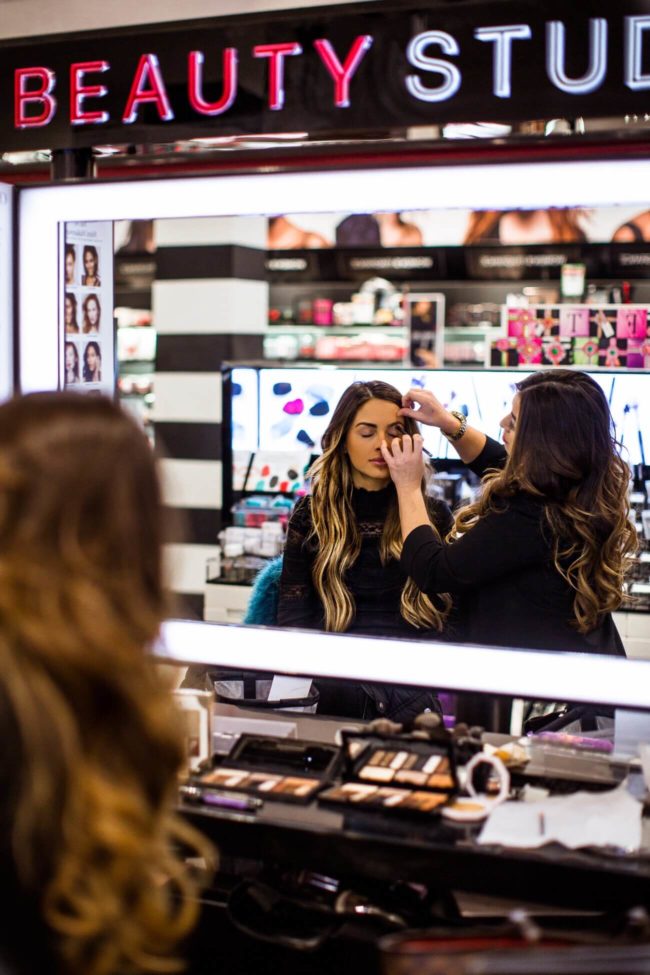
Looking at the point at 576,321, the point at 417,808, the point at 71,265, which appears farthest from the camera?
the point at 576,321

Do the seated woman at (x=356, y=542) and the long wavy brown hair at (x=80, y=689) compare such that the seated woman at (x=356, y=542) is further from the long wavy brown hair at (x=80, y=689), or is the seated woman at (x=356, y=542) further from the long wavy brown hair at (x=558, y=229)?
the long wavy brown hair at (x=558, y=229)

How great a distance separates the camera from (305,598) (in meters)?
2.79

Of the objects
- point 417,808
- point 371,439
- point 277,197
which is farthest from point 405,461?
point 417,808

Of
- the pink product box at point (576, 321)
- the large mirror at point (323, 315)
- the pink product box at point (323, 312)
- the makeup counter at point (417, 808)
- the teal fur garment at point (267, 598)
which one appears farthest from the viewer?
the pink product box at point (323, 312)

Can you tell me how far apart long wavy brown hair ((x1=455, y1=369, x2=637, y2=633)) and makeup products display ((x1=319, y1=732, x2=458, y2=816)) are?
605mm

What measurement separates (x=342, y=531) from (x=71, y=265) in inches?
36.6

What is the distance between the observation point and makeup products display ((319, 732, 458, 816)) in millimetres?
1780

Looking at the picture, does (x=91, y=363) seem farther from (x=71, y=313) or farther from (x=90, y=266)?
(x=90, y=266)

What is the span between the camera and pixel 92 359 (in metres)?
2.56

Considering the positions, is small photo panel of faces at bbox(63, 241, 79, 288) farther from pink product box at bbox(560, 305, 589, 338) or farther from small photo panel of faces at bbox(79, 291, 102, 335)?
pink product box at bbox(560, 305, 589, 338)

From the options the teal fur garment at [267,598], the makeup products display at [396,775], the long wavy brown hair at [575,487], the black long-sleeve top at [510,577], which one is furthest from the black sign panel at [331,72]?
the makeup products display at [396,775]

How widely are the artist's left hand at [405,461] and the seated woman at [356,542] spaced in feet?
0.17

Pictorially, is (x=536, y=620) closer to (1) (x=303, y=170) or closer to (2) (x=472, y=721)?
(2) (x=472, y=721)

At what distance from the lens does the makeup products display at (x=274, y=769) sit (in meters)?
1.85
